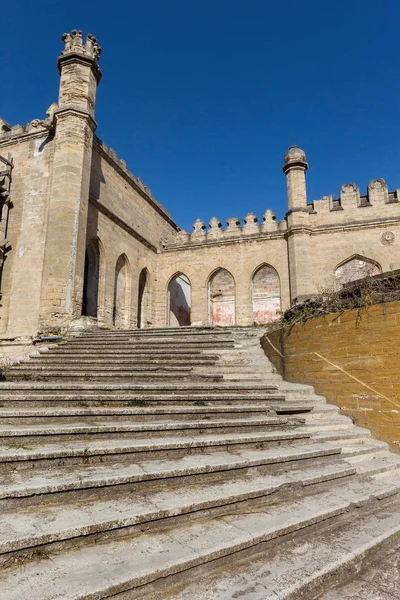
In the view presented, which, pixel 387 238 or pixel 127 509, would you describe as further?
pixel 387 238

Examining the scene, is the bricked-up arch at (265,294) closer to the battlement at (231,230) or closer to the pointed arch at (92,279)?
the battlement at (231,230)

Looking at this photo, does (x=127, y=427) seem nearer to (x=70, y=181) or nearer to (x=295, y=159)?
(x=70, y=181)

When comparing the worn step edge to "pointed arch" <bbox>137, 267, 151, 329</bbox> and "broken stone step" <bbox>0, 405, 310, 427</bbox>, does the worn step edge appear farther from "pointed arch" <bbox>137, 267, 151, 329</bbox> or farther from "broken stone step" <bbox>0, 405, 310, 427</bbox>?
"pointed arch" <bbox>137, 267, 151, 329</bbox>

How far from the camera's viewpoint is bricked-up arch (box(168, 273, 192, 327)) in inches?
835

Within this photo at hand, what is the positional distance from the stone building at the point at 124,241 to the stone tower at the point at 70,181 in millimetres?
37

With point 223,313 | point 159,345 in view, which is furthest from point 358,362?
point 223,313

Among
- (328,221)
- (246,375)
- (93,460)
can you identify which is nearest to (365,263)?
(328,221)

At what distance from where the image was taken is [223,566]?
2.46 m

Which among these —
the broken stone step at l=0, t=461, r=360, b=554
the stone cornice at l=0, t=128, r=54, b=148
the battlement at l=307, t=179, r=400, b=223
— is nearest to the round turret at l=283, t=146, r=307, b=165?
the battlement at l=307, t=179, r=400, b=223

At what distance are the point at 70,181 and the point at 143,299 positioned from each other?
7692 mm

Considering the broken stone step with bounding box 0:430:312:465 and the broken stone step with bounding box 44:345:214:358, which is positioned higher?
the broken stone step with bounding box 44:345:214:358

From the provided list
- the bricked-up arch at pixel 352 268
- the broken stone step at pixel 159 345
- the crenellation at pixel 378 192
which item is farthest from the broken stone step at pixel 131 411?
the crenellation at pixel 378 192

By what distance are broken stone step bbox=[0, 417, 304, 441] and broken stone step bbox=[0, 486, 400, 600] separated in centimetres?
130

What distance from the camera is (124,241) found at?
16.9m
